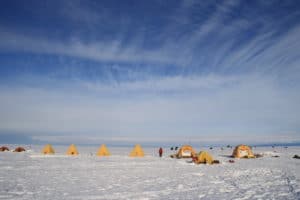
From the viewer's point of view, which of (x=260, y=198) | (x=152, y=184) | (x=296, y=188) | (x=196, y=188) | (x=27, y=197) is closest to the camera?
(x=260, y=198)

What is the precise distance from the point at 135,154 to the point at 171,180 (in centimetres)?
2368

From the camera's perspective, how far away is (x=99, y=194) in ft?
39.4

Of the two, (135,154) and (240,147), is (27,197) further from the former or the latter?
(240,147)

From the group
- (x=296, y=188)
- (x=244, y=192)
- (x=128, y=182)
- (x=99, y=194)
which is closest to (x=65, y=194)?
(x=99, y=194)

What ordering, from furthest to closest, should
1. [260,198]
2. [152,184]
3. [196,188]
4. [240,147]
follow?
[240,147] < [152,184] < [196,188] < [260,198]

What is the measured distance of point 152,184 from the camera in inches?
572

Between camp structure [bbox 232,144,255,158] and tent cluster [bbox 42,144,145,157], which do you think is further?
tent cluster [bbox 42,144,145,157]

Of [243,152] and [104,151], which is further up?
[104,151]

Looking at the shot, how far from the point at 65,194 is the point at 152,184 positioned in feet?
14.2

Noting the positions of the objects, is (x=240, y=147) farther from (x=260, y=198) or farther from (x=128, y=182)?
(x=260, y=198)

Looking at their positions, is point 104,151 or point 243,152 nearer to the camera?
point 243,152

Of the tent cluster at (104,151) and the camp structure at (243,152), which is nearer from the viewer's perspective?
the camp structure at (243,152)

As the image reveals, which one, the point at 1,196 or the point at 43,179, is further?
the point at 43,179

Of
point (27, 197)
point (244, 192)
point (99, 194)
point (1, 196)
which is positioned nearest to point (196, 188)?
point (244, 192)
